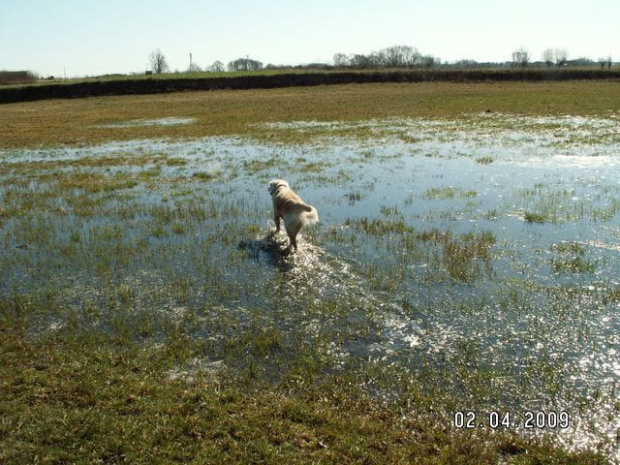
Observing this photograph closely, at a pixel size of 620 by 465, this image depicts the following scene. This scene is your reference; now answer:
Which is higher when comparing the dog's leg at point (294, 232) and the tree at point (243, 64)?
the tree at point (243, 64)

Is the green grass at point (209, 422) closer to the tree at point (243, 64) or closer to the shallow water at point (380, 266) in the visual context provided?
the shallow water at point (380, 266)

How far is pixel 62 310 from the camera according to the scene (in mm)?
8070

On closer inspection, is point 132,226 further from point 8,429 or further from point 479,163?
point 479,163

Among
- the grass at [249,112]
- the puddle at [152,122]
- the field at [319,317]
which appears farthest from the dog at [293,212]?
the puddle at [152,122]

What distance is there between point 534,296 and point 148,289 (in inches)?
259

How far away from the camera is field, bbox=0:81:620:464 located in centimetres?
508

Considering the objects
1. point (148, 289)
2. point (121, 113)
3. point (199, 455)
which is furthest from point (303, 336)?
point (121, 113)

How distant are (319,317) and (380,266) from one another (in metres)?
2.28
